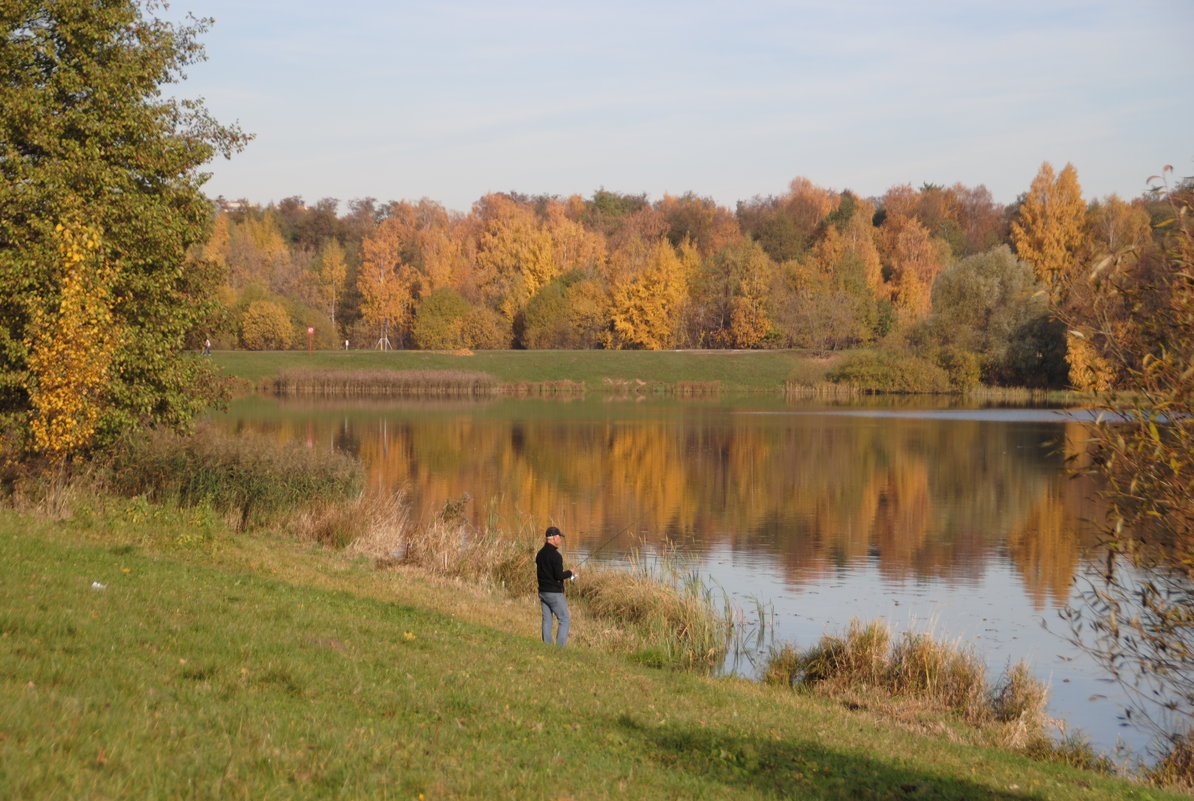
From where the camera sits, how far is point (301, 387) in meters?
85.0

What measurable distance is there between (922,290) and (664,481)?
82.2m

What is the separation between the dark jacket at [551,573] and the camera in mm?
14984

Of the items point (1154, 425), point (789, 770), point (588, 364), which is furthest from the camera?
point (588, 364)

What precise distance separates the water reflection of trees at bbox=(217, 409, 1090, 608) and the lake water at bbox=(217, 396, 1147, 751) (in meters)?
0.11

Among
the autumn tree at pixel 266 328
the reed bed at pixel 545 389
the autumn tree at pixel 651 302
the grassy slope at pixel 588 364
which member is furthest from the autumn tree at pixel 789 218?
the autumn tree at pixel 266 328

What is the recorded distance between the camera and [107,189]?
834 inches

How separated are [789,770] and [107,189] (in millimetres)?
17656

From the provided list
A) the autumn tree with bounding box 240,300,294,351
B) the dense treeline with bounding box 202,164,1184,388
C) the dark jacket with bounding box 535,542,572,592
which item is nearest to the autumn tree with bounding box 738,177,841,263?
the dense treeline with bounding box 202,164,1184,388

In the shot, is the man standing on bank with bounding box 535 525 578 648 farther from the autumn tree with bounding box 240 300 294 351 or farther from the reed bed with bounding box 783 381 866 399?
the autumn tree with bounding box 240 300 294 351

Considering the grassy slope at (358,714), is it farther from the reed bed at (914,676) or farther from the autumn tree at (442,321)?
the autumn tree at (442,321)

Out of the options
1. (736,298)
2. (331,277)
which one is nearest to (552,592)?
(736,298)

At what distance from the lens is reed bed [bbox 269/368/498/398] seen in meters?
84.3

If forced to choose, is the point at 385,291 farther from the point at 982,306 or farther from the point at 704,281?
the point at 982,306

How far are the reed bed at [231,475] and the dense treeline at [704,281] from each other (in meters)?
62.9
